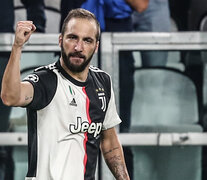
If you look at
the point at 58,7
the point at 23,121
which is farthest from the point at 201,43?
the point at 23,121

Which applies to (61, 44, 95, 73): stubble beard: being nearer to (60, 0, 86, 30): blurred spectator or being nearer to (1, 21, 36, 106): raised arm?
(1, 21, 36, 106): raised arm

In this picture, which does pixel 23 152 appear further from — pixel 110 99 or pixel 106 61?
pixel 110 99

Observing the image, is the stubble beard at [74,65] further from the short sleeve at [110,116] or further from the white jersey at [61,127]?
the short sleeve at [110,116]

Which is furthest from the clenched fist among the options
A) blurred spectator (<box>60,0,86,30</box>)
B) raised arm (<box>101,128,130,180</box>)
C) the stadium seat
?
the stadium seat

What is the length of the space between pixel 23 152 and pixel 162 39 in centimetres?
157

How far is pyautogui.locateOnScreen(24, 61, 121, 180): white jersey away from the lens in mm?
4043

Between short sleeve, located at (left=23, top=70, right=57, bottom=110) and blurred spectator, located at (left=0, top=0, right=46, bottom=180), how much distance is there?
1.65m

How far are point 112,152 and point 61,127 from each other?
2.29ft

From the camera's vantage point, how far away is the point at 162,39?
5789 mm

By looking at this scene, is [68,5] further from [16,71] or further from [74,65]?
[16,71]

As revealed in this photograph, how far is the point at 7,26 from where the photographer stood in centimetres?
571

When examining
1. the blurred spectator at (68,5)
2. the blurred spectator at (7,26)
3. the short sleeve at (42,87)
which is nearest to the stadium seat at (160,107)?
the blurred spectator at (68,5)

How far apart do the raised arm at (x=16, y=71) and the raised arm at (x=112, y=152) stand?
1.03 m

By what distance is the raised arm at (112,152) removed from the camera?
15.1 ft
